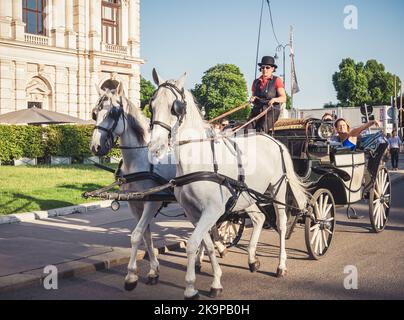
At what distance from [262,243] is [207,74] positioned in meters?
67.7

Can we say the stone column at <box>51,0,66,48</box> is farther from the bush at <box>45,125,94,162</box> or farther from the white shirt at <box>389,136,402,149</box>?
the white shirt at <box>389,136,402,149</box>

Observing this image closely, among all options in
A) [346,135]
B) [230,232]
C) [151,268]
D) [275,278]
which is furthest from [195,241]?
[346,135]

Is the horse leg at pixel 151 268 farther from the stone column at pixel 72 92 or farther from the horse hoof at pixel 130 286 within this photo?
the stone column at pixel 72 92

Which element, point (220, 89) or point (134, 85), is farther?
point (220, 89)

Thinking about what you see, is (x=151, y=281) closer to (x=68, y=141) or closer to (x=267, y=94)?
(x=267, y=94)

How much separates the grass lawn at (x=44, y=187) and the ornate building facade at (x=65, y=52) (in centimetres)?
1336

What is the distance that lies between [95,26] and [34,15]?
14.0ft

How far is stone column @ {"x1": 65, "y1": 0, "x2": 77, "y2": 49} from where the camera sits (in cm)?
3469

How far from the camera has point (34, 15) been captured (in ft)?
113

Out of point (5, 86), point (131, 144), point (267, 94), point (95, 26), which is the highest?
point (95, 26)

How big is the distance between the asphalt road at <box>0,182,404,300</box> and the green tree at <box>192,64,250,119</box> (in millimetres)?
63992

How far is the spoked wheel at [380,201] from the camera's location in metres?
9.32

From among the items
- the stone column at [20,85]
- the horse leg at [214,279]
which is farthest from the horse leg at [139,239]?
the stone column at [20,85]
